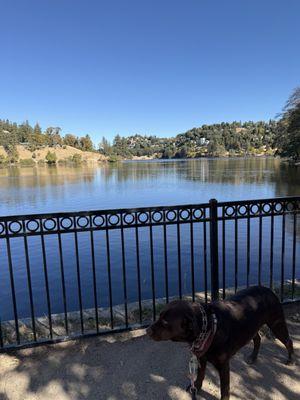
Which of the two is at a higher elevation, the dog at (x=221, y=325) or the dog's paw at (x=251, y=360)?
the dog at (x=221, y=325)

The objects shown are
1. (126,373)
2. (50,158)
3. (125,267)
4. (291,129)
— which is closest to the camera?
(126,373)

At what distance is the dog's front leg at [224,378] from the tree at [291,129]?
5611 centimetres

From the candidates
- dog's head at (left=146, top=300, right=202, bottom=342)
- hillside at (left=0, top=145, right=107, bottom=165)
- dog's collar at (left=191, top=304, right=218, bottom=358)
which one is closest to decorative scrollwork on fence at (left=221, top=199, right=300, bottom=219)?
dog's collar at (left=191, top=304, right=218, bottom=358)

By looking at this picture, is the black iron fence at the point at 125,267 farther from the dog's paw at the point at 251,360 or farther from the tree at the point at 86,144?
the tree at the point at 86,144

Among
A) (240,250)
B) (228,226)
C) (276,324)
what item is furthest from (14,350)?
(228,226)

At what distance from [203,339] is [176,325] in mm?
276

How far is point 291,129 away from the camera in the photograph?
55.1 m

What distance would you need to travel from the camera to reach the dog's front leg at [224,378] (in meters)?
2.81

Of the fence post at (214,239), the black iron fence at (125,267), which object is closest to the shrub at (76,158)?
the black iron fence at (125,267)

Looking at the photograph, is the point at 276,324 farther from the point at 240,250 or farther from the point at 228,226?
the point at 228,226

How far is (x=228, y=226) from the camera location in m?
16.0

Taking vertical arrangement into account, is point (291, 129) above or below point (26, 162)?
above

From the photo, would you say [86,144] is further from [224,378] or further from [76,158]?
[224,378]

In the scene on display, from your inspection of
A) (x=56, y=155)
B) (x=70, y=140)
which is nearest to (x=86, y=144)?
(x=70, y=140)
